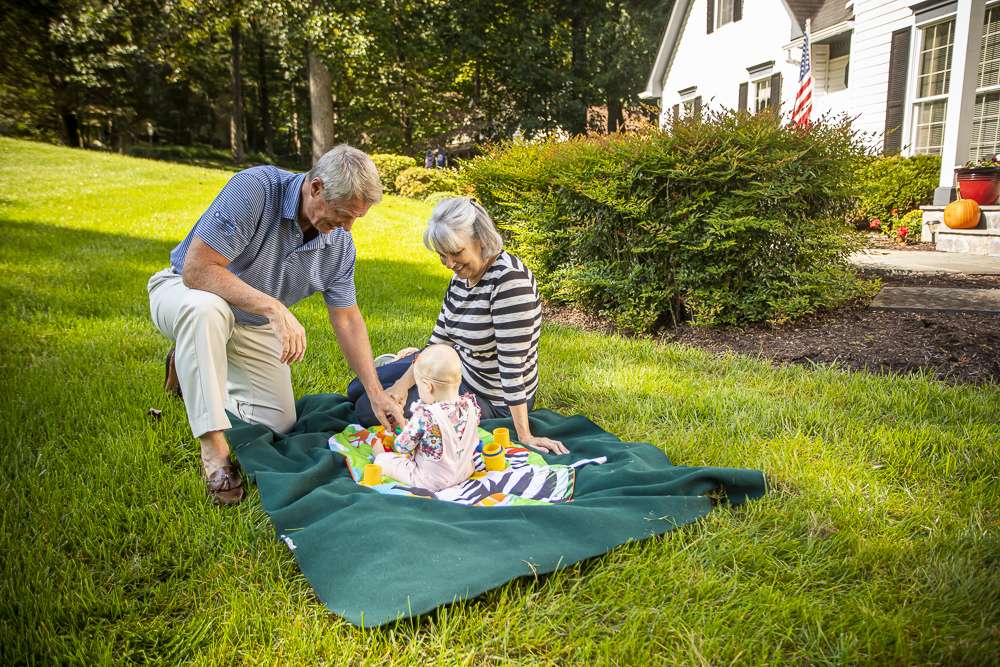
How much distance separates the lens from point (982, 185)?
30.1 feet

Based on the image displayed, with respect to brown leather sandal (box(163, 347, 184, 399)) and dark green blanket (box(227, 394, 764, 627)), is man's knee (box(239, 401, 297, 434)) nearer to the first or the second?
dark green blanket (box(227, 394, 764, 627))

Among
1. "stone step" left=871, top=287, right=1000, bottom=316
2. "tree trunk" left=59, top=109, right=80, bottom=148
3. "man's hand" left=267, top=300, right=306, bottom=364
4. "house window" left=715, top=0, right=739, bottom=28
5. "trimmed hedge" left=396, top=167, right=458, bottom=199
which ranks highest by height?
"house window" left=715, top=0, right=739, bottom=28

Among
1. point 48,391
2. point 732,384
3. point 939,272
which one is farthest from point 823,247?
point 48,391

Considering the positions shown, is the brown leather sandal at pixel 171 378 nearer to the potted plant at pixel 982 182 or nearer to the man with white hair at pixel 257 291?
the man with white hair at pixel 257 291

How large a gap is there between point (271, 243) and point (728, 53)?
18013 mm

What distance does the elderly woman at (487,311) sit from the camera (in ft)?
10.4

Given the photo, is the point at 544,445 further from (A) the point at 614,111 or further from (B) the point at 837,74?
(A) the point at 614,111

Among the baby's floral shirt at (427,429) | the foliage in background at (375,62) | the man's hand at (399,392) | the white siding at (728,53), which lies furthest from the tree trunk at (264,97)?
the baby's floral shirt at (427,429)

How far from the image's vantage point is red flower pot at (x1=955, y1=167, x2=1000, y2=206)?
9.14 m

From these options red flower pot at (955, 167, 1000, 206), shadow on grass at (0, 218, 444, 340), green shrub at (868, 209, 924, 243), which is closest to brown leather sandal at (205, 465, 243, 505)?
shadow on grass at (0, 218, 444, 340)

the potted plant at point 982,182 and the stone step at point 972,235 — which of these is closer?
the stone step at point 972,235

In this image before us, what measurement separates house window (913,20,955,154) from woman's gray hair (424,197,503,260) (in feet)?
35.0

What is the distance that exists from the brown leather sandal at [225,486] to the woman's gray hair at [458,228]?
4.33 feet

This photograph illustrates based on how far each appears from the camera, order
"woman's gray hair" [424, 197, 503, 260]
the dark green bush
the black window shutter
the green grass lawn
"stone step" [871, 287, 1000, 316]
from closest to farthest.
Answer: the green grass lawn
"woman's gray hair" [424, 197, 503, 260]
the dark green bush
"stone step" [871, 287, 1000, 316]
the black window shutter
